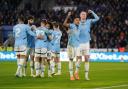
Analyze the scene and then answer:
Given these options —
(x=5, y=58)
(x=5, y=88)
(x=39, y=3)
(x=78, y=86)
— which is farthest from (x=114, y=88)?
(x=39, y=3)

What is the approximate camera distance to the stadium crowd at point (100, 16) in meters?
49.2

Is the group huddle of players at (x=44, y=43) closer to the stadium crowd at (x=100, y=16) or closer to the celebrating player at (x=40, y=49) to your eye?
the celebrating player at (x=40, y=49)

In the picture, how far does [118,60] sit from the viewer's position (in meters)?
45.8

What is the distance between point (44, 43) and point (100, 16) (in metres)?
27.1

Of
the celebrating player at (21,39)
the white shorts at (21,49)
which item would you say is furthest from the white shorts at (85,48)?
the white shorts at (21,49)

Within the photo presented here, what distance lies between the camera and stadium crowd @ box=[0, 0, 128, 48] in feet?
161

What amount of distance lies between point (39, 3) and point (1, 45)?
1177cm

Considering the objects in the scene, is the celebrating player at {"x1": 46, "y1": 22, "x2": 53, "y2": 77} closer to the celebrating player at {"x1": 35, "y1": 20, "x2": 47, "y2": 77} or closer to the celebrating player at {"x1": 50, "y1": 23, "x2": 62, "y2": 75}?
the celebrating player at {"x1": 35, "y1": 20, "x2": 47, "y2": 77}

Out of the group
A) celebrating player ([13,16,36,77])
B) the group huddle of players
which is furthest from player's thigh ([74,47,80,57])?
celebrating player ([13,16,36,77])

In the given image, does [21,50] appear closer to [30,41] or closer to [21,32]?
[21,32]

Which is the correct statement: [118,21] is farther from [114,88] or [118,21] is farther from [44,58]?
[114,88]

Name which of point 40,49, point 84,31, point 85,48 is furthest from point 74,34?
point 40,49

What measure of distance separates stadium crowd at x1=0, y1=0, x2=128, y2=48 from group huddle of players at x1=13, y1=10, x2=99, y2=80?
73.0 ft

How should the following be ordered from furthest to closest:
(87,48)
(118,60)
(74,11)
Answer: (74,11), (118,60), (87,48)
